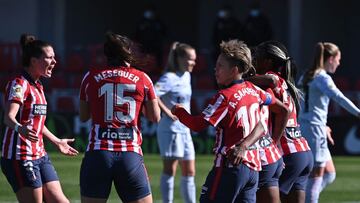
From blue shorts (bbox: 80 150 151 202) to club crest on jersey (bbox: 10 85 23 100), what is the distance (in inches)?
34.6

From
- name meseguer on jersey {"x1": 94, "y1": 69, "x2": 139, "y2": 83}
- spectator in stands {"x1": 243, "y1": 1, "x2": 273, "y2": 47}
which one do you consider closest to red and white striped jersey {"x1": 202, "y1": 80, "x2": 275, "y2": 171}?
name meseguer on jersey {"x1": 94, "y1": 69, "x2": 139, "y2": 83}

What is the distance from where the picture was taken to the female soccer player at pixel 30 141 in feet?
28.3

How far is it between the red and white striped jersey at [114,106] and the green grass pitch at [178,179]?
16.1ft

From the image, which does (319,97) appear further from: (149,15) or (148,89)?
(149,15)

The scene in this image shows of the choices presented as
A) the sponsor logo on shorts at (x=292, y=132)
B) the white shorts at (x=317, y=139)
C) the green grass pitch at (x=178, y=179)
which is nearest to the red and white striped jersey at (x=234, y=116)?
the sponsor logo on shorts at (x=292, y=132)

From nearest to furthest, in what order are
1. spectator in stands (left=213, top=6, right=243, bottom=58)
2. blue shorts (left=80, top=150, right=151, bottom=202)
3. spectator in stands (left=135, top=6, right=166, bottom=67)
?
1. blue shorts (left=80, top=150, right=151, bottom=202)
2. spectator in stands (left=213, top=6, right=243, bottom=58)
3. spectator in stands (left=135, top=6, right=166, bottom=67)

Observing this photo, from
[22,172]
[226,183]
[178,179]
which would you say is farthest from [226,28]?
[226,183]

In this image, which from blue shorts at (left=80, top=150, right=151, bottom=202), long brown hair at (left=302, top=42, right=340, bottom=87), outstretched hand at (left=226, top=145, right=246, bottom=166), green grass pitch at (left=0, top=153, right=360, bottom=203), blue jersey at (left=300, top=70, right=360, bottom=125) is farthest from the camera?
green grass pitch at (left=0, top=153, right=360, bottom=203)

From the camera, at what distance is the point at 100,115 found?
8047 millimetres

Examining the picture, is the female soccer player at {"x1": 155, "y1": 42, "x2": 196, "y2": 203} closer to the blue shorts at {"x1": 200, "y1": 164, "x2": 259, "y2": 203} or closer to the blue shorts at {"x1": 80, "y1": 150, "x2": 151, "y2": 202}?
the blue shorts at {"x1": 80, "y1": 150, "x2": 151, "y2": 202}

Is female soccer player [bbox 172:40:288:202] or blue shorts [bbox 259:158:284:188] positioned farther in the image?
blue shorts [bbox 259:158:284:188]

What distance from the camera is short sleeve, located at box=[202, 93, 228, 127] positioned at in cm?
757

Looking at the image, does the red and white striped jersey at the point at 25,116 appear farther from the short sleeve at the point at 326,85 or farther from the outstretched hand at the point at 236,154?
the short sleeve at the point at 326,85

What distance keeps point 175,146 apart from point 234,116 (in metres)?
4.51
